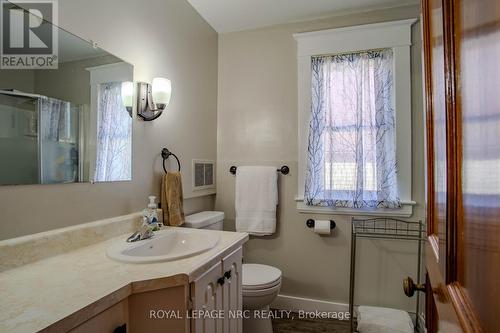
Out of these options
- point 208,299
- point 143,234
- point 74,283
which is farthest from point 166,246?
point 74,283

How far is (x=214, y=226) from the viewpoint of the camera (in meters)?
2.06

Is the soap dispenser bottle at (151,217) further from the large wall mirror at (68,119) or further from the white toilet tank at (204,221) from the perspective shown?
the white toilet tank at (204,221)

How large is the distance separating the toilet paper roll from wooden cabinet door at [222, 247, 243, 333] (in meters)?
0.89

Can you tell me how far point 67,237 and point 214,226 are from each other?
1.06m

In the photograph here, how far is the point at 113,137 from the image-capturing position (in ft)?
4.57

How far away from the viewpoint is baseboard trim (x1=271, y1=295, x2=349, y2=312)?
2135mm

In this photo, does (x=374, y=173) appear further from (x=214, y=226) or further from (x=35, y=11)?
(x=35, y=11)

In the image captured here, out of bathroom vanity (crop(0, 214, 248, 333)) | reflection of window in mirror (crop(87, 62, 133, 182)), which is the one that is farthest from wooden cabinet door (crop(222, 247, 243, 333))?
reflection of window in mirror (crop(87, 62, 133, 182))

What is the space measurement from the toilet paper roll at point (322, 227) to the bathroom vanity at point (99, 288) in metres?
1.01

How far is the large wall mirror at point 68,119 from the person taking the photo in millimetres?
972

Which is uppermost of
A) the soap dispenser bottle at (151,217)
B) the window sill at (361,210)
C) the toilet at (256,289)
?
the soap dispenser bottle at (151,217)

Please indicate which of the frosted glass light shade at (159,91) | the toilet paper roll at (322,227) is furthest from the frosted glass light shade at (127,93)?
the toilet paper roll at (322,227)
